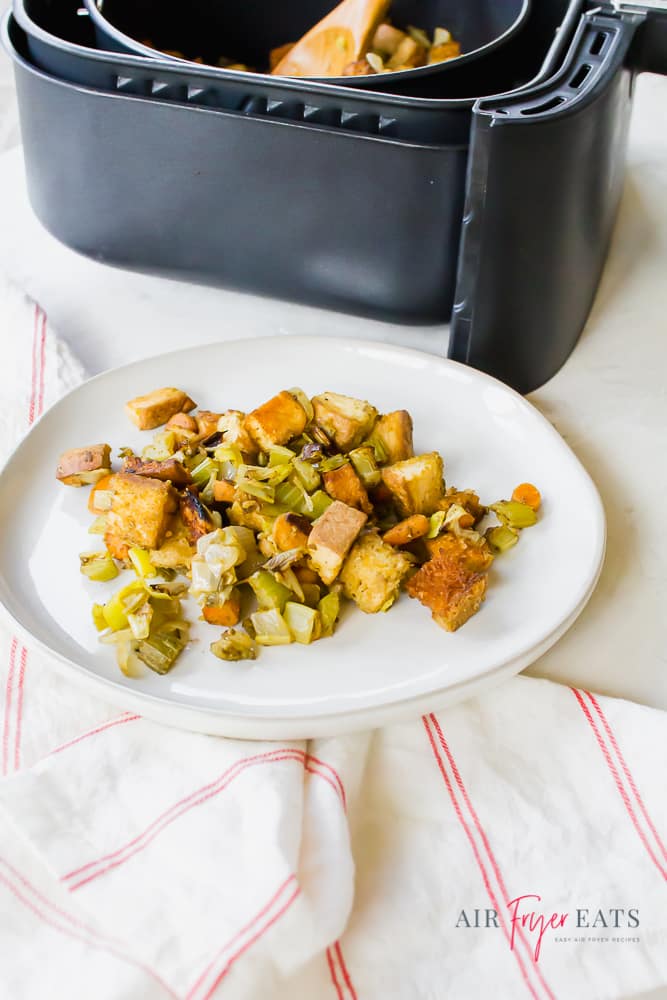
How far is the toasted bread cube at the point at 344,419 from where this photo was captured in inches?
32.7

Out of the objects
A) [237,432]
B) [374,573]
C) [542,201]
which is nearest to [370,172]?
[542,201]

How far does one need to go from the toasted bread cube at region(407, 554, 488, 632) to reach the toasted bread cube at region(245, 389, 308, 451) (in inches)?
6.7

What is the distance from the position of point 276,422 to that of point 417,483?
0.13 metres

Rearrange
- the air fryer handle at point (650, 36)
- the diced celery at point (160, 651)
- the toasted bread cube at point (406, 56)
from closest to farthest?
the diced celery at point (160, 651), the air fryer handle at point (650, 36), the toasted bread cube at point (406, 56)

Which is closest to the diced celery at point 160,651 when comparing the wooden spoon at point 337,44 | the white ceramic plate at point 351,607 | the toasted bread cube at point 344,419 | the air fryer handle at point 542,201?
the white ceramic plate at point 351,607

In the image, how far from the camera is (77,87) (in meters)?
0.91

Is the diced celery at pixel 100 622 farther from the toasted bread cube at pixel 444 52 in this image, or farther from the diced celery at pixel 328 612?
the toasted bread cube at pixel 444 52

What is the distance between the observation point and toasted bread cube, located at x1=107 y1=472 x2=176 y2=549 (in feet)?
2.51

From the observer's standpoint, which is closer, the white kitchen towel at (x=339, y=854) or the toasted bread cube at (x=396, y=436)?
the white kitchen towel at (x=339, y=854)

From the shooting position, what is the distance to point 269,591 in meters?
0.73

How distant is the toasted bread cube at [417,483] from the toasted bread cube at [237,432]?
0.37 feet

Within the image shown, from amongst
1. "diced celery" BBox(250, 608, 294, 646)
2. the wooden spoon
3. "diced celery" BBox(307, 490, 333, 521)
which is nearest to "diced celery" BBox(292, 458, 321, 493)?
"diced celery" BBox(307, 490, 333, 521)

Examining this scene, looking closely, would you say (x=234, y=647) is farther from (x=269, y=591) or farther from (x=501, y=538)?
(x=501, y=538)

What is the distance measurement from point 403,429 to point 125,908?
1.34ft
